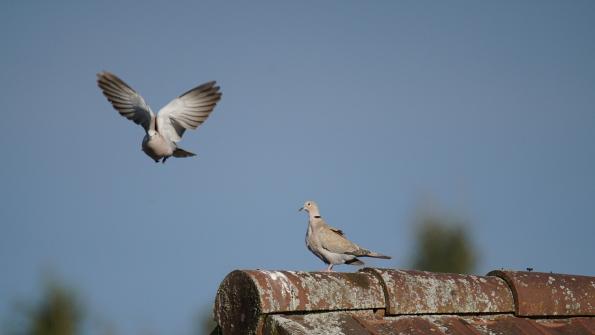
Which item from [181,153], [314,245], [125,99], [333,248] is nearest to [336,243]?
[333,248]

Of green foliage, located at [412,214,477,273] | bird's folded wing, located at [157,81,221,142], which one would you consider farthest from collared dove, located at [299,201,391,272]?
green foliage, located at [412,214,477,273]

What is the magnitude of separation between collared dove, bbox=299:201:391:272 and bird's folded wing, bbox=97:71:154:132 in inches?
120

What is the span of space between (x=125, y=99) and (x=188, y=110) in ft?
2.46

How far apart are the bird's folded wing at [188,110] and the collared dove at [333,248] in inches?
110

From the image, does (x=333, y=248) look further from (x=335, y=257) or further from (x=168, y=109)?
(x=168, y=109)

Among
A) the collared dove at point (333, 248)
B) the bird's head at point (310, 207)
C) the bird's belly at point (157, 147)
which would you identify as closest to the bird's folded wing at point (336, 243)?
the collared dove at point (333, 248)

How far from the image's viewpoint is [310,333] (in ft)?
12.4

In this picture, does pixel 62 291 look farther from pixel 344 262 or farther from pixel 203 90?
pixel 344 262

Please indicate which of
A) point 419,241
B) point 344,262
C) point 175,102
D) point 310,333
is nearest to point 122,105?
point 175,102

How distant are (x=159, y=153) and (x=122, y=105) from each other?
2.98ft

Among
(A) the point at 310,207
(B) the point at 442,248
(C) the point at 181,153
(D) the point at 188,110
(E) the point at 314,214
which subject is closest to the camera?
(E) the point at 314,214

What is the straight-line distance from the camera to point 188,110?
1177cm

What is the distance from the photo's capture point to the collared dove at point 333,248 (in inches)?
362

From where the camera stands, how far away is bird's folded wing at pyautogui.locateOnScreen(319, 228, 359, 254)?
9188 millimetres
